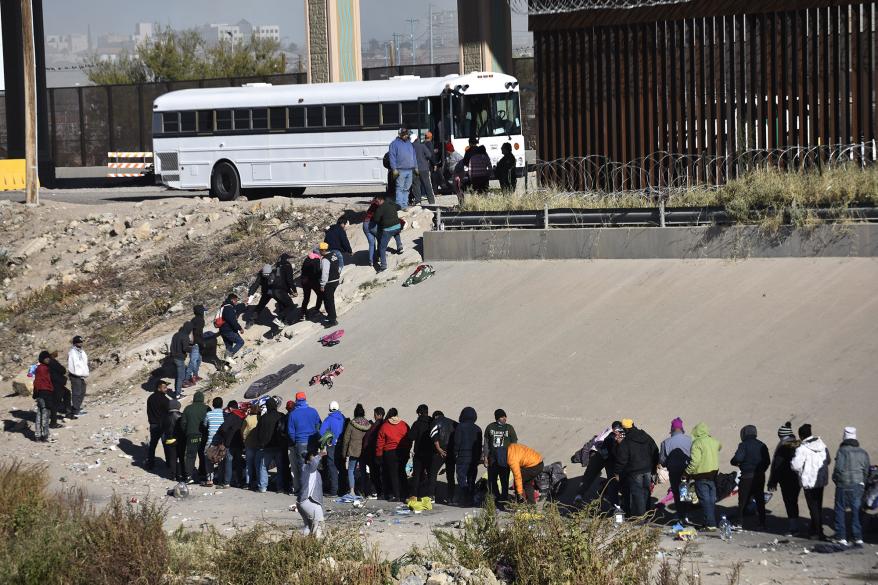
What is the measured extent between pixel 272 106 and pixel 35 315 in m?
7.62

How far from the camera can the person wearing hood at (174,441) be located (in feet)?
57.9

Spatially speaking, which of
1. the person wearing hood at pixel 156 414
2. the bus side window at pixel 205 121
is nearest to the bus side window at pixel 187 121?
the bus side window at pixel 205 121

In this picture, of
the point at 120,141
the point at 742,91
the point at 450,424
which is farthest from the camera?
the point at 120,141

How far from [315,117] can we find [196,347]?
10.5 metres

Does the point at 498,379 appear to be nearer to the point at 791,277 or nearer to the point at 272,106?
the point at 791,277

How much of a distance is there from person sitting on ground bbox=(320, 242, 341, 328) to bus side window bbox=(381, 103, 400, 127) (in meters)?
8.42

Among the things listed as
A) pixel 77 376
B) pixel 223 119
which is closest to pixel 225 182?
pixel 223 119

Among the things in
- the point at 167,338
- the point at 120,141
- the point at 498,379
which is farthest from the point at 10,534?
the point at 120,141

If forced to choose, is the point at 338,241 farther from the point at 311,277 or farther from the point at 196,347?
the point at 196,347

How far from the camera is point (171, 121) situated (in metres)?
32.9

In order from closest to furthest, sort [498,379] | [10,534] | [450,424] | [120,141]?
[10,534]
[450,424]
[498,379]
[120,141]

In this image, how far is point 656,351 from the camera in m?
17.2

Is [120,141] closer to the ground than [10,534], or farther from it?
farther from it

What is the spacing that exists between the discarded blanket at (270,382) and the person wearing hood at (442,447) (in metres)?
5.16
